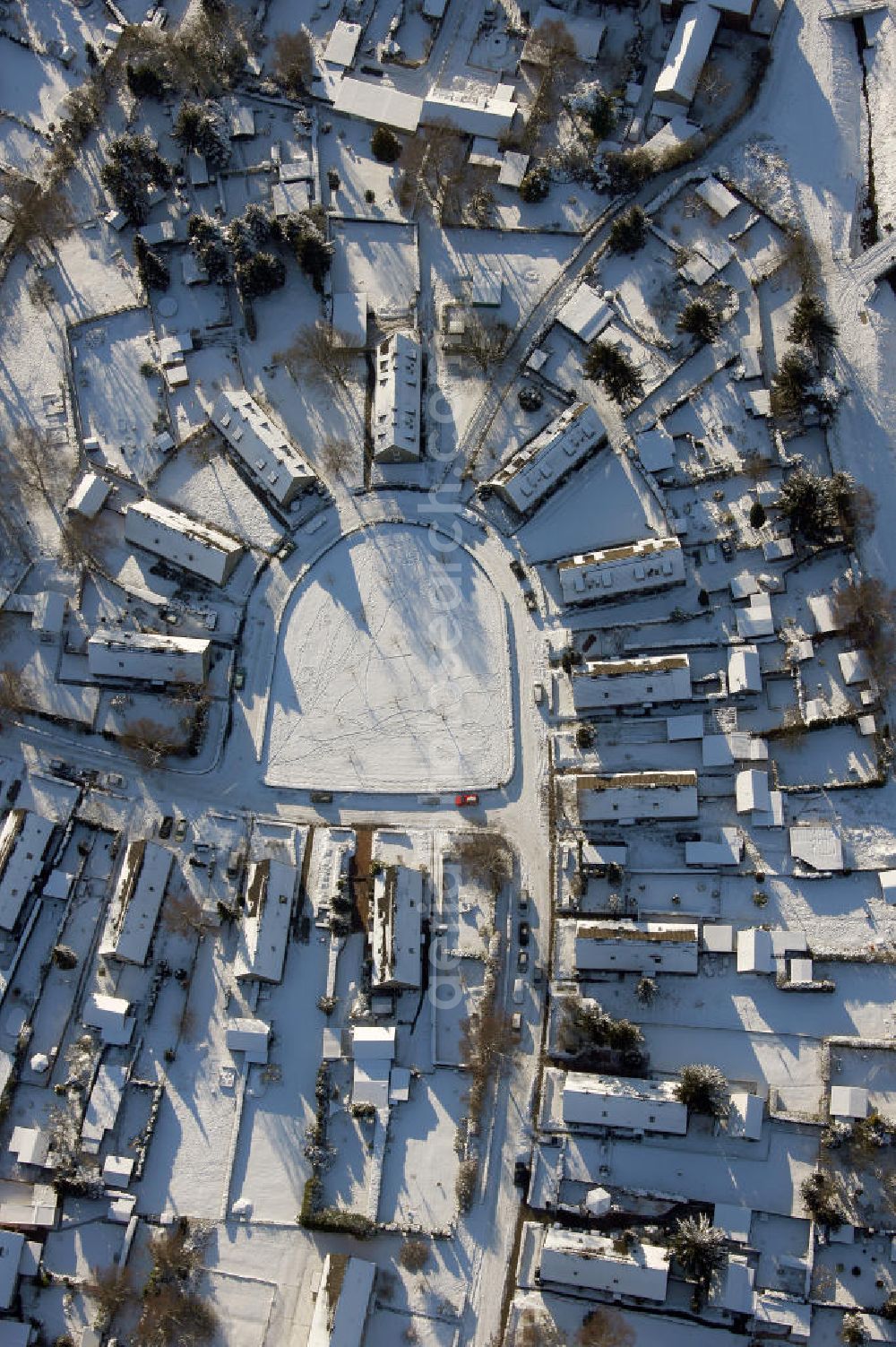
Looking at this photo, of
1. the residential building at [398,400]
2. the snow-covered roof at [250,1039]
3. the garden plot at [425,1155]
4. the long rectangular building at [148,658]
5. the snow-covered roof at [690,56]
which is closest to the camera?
the garden plot at [425,1155]

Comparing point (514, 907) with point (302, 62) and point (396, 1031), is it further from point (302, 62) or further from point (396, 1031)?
point (302, 62)

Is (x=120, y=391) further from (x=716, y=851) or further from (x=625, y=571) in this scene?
(x=716, y=851)

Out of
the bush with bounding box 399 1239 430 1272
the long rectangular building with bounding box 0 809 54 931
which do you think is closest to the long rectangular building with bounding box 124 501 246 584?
the long rectangular building with bounding box 0 809 54 931

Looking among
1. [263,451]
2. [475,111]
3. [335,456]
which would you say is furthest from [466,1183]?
[475,111]

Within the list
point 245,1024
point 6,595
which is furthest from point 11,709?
point 245,1024

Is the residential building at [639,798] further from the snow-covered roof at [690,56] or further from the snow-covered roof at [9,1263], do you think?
the snow-covered roof at [690,56]

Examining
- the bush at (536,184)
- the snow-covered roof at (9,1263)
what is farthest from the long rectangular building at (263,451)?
the snow-covered roof at (9,1263)
